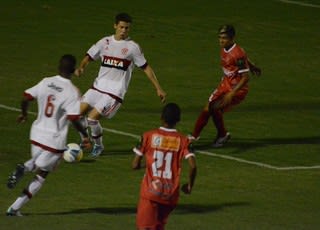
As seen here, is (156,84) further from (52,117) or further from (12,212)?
(12,212)

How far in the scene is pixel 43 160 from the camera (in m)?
19.1

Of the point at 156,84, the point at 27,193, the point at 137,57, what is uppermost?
the point at 137,57

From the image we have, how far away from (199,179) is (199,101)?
7969 millimetres

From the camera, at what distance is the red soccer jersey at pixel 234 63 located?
81.6ft

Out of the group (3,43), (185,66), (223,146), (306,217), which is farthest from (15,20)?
(306,217)

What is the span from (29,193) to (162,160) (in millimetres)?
3152

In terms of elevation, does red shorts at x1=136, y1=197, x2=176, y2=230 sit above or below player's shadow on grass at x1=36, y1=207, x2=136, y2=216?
above

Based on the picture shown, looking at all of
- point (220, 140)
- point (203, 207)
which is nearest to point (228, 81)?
point (220, 140)

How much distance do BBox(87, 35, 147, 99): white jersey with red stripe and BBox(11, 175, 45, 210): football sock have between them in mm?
5059

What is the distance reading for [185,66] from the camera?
114 feet

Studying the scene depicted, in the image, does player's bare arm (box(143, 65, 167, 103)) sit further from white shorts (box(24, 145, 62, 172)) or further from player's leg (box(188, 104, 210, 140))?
white shorts (box(24, 145, 62, 172))

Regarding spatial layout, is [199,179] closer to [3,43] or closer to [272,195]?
[272,195]

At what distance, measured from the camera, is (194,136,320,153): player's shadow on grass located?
2558 centimetres

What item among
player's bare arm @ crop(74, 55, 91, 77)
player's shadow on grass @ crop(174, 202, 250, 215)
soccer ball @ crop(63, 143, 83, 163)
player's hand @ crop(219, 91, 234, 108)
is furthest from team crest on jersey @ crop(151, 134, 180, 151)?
player's hand @ crop(219, 91, 234, 108)
